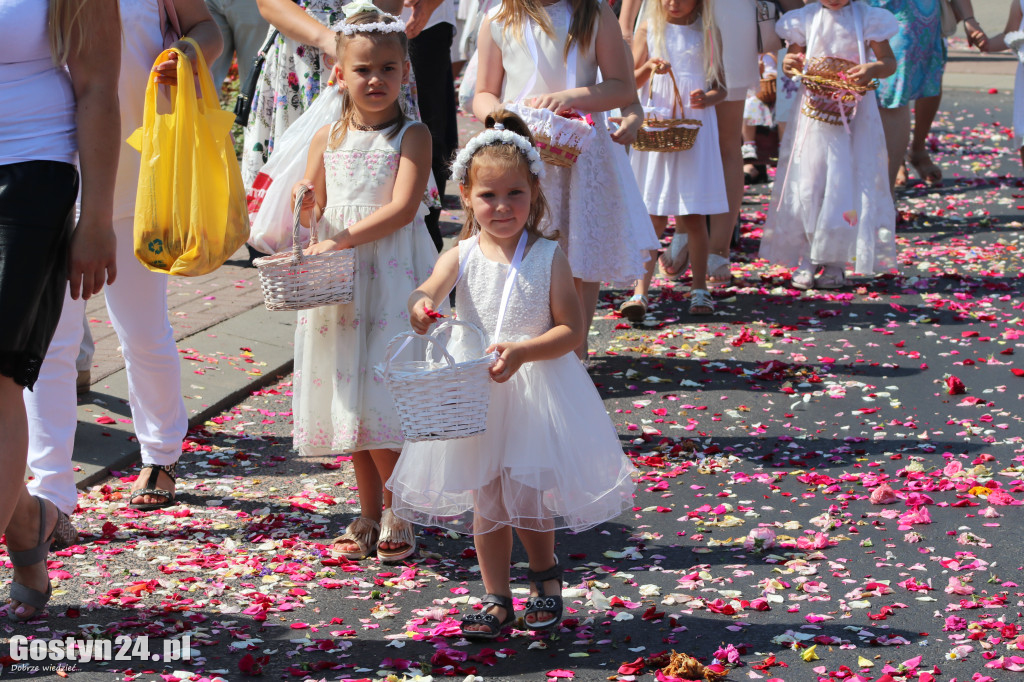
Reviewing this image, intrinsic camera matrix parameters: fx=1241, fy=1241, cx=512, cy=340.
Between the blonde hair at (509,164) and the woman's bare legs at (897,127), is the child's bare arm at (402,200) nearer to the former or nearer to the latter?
the blonde hair at (509,164)

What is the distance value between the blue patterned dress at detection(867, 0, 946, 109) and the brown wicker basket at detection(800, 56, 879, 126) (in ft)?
7.19

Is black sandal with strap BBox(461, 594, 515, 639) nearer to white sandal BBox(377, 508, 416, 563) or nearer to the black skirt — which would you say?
white sandal BBox(377, 508, 416, 563)

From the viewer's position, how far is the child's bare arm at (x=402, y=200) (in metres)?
4.11

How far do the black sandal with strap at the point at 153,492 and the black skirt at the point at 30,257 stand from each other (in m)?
1.38

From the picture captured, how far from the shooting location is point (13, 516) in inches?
144

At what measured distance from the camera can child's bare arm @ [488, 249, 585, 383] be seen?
3.50 metres

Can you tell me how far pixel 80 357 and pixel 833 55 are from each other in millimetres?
4935

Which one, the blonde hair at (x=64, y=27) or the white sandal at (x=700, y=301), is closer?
the blonde hair at (x=64, y=27)

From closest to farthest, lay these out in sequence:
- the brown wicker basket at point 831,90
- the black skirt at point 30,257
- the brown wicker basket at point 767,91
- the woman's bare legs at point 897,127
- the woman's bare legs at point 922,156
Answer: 1. the black skirt at point 30,257
2. the brown wicker basket at point 831,90
3. the woman's bare legs at point 897,127
4. the brown wicker basket at point 767,91
5. the woman's bare legs at point 922,156

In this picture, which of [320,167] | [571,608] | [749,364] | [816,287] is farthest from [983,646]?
[816,287]

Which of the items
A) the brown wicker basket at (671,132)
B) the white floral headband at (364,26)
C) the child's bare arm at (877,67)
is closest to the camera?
the white floral headband at (364,26)

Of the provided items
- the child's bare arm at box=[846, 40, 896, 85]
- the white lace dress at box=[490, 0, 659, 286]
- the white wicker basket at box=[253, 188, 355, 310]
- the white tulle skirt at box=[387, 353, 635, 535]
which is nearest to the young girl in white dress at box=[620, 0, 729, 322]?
the child's bare arm at box=[846, 40, 896, 85]

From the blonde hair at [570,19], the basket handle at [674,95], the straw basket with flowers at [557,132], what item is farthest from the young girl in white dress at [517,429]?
the basket handle at [674,95]

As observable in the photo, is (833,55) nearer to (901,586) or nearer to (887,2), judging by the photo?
(887,2)
